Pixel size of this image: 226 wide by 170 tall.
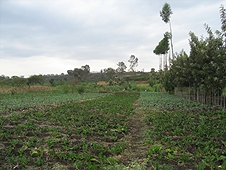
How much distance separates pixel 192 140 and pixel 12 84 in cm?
3892

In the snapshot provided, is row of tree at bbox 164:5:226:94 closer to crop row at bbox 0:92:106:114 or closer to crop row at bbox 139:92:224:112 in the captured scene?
crop row at bbox 139:92:224:112

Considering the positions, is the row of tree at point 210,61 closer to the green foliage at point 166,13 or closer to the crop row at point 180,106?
the crop row at point 180,106

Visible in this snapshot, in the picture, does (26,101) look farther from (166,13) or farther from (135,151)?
(166,13)

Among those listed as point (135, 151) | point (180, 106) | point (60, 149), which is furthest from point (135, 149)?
point (180, 106)

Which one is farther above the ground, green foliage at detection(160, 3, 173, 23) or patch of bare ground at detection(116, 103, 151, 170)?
green foliage at detection(160, 3, 173, 23)

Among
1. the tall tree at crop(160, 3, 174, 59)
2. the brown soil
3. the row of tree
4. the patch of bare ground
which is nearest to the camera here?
the patch of bare ground

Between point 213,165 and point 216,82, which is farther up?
point 216,82

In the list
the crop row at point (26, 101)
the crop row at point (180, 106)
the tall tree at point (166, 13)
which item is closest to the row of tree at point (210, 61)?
the crop row at point (180, 106)

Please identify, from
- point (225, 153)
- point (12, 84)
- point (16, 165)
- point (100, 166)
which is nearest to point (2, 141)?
point (16, 165)

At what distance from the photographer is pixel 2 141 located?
6340 millimetres

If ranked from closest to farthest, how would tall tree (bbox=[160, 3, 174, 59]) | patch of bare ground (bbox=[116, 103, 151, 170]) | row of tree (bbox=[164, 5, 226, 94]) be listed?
patch of bare ground (bbox=[116, 103, 151, 170]) → row of tree (bbox=[164, 5, 226, 94]) → tall tree (bbox=[160, 3, 174, 59])

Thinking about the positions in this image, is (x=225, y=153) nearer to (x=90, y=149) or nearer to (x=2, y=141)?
(x=90, y=149)

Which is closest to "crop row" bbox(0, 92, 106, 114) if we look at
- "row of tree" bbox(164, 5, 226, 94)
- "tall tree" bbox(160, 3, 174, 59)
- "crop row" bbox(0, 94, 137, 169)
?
"crop row" bbox(0, 94, 137, 169)

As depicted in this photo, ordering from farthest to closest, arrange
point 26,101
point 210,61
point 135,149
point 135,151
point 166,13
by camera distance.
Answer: point 166,13, point 26,101, point 210,61, point 135,149, point 135,151
